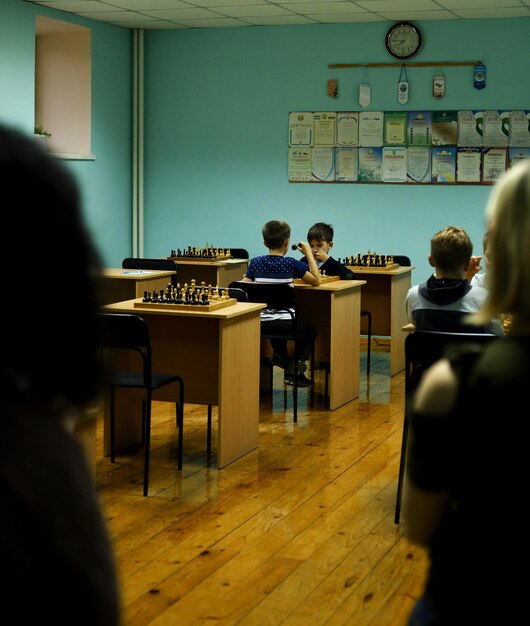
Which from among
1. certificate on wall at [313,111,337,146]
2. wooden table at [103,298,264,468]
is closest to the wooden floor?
wooden table at [103,298,264,468]

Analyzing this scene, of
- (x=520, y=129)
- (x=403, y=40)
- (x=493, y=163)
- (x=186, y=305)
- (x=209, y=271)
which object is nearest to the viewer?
(x=186, y=305)

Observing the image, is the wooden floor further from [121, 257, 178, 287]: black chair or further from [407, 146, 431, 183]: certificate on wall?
[407, 146, 431, 183]: certificate on wall

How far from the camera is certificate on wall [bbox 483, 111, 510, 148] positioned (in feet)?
26.0

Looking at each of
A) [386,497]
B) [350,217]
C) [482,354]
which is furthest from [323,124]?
[482,354]

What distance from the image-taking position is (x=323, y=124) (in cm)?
852

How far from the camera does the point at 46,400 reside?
79cm

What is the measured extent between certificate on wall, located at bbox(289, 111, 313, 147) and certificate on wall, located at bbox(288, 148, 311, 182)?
0.23 ft

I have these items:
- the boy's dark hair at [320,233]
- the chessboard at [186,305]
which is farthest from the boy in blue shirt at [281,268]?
the chessboard at [186,305]

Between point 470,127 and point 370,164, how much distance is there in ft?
3.01

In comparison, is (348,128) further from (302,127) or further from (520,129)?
(520,129)

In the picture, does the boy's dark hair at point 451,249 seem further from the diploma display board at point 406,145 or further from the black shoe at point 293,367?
the diploma display board at point 406,145

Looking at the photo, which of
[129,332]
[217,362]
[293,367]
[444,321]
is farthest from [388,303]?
[129,332]

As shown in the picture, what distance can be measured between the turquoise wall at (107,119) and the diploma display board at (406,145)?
1.62 metres

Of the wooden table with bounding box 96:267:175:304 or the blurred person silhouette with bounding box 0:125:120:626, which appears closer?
the blurred person silhouette with bounding box 0:125:120:626
